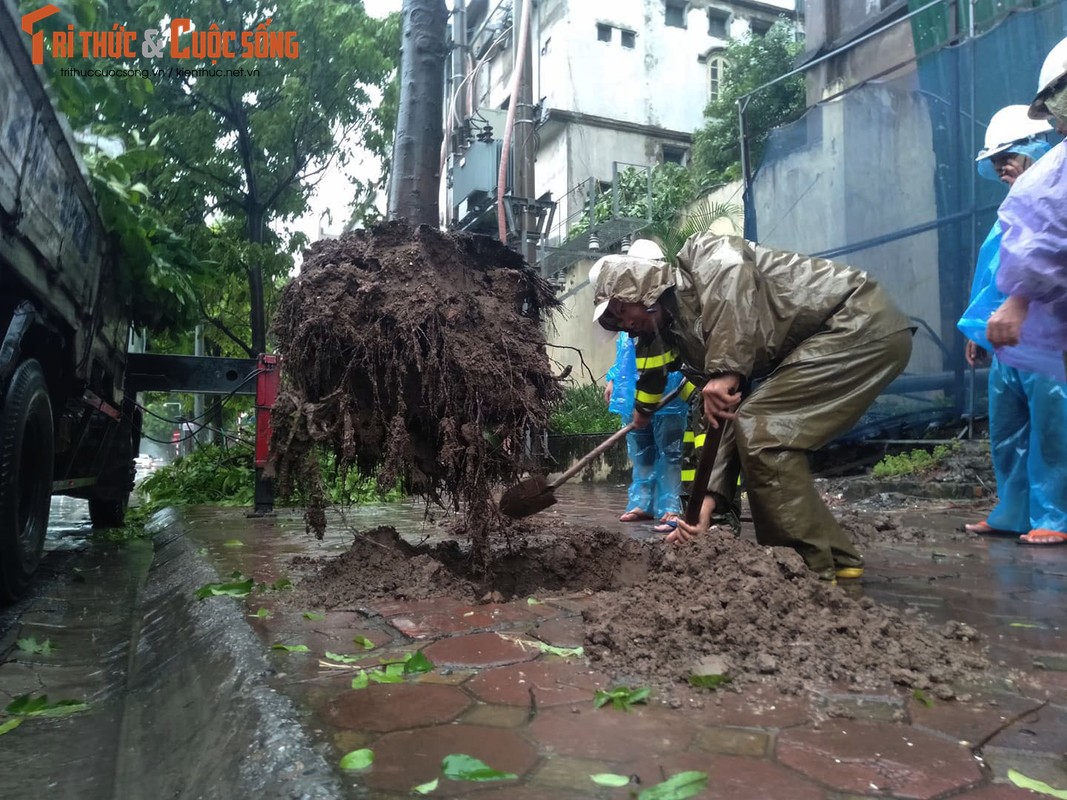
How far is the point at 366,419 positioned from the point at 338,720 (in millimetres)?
1664

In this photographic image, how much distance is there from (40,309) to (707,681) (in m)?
3.45

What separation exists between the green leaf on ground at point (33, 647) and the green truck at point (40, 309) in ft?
1.50

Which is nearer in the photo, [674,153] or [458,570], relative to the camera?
[458,570]

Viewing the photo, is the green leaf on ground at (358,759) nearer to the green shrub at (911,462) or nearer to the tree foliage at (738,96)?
the green shrub at (911,462)

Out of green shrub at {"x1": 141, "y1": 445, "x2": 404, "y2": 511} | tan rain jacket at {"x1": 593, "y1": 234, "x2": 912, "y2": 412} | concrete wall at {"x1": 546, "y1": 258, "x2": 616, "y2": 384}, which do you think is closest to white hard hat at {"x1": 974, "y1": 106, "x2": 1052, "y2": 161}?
tan rain jacket at {"x1": 593, "y1": 234, "x2": 912, "y2": 412}

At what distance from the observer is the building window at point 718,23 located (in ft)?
79.3

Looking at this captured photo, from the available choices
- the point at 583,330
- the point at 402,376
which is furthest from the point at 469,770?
the point at 583,330

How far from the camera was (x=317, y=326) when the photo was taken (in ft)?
10.4

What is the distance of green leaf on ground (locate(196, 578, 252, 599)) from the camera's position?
125 inches

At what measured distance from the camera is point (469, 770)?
152 cm

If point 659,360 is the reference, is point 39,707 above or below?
below

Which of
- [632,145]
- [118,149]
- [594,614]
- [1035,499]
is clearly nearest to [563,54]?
[632,145]

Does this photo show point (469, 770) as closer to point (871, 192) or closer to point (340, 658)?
point (340, 658)

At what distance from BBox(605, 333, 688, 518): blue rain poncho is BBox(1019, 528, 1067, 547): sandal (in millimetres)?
2017
